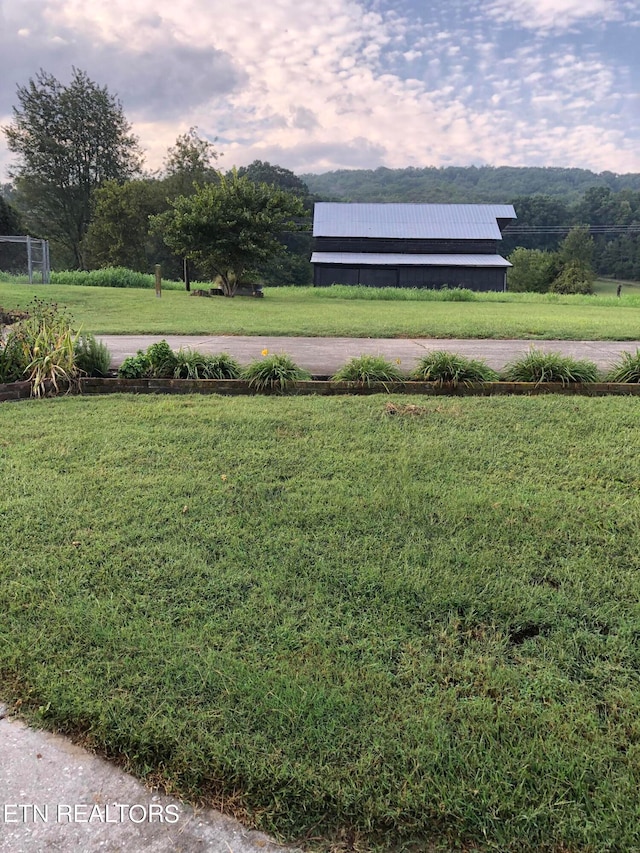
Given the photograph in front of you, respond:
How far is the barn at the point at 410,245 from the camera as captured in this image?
3116 cm

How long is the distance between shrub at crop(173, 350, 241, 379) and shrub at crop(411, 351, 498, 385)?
174 cm

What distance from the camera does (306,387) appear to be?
5.20 metres

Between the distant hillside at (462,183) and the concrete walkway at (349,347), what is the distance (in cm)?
5373

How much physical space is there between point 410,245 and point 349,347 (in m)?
27.0

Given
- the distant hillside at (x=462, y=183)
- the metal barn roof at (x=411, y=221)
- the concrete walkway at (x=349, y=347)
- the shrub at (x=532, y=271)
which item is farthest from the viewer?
the distant hillside at (x=462, y=183)

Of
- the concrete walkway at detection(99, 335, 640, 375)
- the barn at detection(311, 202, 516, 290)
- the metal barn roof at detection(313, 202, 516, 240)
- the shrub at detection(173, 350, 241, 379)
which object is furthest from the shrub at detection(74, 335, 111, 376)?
the metal barn roof at detection(313, 202, 516, 240)

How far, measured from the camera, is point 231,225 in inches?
750

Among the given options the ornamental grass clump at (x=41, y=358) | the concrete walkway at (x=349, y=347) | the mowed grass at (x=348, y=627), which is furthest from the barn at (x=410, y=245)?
the mowed grass at (x=348, y=627)

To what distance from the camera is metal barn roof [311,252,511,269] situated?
3072 cm

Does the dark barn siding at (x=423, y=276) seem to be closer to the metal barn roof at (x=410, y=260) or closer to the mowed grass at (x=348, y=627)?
the metal barn roof at (x=410, y=260)

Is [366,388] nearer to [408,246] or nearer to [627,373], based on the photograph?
[627,373]

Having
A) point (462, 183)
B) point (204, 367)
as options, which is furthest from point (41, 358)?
point (462, 183)

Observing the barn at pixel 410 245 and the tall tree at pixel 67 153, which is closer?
the barn at pixel 410 245

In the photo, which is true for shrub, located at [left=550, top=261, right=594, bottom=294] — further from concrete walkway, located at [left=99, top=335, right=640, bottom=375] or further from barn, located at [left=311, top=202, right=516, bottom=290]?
concrete walkway, located at [left=99, top=335, right=640, bottom=375]
